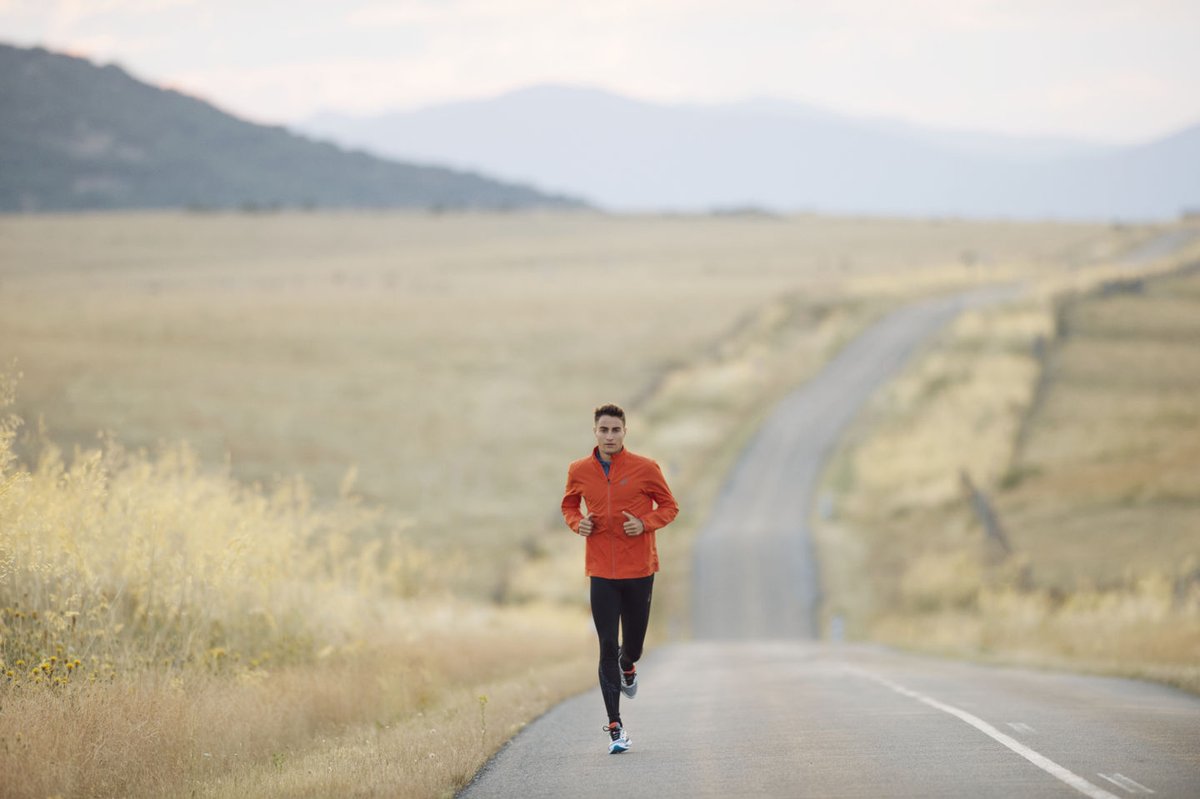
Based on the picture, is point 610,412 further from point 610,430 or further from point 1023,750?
point 1023,750

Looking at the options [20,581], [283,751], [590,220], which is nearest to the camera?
[283,751]

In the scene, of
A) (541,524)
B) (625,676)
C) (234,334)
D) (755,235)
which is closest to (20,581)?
(625,676)

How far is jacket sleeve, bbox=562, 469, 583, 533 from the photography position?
30.7 ft

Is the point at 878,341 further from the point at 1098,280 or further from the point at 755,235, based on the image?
the point at 755,235

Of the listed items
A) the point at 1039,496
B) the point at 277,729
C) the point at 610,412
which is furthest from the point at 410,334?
the point at 610,412

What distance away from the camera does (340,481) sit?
43062 millimetres

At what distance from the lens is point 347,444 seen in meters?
49.1

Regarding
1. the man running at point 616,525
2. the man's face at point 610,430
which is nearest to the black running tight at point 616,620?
the man running at point 616,525

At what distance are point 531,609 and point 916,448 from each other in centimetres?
2194

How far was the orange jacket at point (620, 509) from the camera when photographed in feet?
30.2

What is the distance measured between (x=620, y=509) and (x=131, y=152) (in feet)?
428

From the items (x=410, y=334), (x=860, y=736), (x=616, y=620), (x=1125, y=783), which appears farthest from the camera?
(x=410, y=334)

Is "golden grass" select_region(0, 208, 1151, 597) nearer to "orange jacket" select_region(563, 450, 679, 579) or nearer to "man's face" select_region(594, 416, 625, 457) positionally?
"orange jacket" select_region(563, 450, 679, 579)

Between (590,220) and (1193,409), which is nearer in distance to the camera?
(1193,409)
